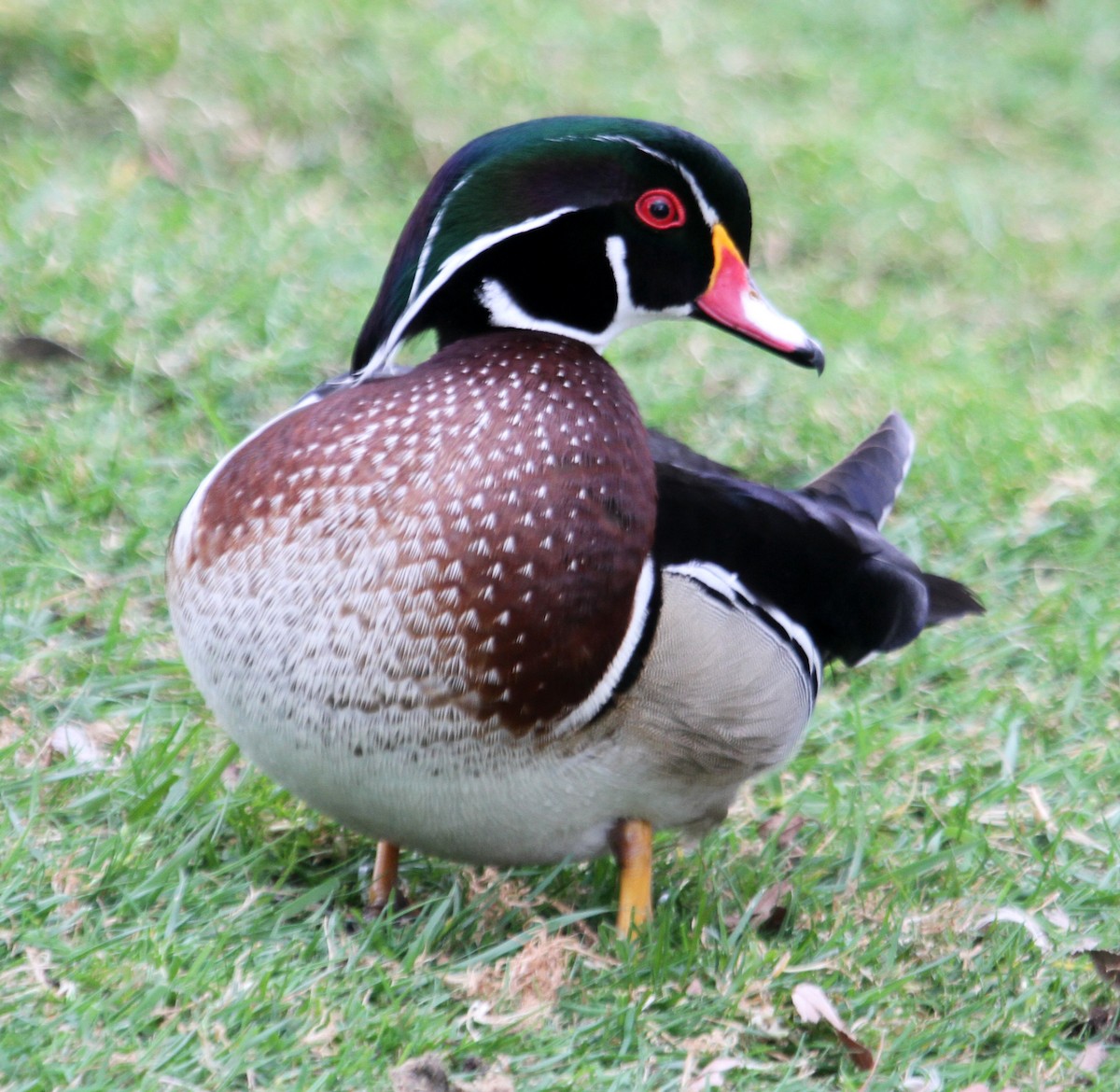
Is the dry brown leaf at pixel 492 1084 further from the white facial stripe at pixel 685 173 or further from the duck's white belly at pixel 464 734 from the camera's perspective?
the white facial stripe at pixel 685 173

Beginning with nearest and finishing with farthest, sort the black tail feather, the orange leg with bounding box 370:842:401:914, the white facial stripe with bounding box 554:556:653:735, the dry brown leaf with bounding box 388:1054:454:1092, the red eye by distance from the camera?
1. the dry brown leaf with bounding box 388:1054:454:1092
2. the white facial stripe with bounding box 554:556:653:735
3. the red eye
4. the orange leg with bounding box 370:842:401:914
5. the black tail feather

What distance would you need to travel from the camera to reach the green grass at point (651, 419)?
200 centimetres

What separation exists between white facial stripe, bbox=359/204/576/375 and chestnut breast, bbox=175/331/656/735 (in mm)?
81

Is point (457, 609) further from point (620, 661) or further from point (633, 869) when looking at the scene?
point (633, 869)

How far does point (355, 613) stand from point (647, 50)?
4.29 metres

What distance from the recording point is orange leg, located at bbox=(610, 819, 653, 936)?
214cm

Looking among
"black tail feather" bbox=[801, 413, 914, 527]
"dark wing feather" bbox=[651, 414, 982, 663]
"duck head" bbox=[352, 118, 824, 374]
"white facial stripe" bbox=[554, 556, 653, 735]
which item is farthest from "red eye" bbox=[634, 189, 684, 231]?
"black tail feather" bbox=[801, 413, 914, 527]

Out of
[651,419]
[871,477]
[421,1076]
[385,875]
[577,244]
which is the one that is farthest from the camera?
[651,419]

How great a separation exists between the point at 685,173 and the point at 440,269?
1.05 ft

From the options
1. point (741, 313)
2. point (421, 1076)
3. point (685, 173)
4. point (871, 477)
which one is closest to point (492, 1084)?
point (421, 1076)

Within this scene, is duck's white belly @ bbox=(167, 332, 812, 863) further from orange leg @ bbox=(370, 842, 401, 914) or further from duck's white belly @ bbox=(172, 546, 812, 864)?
orange leg @ bbox=(370, 842, 401, 914)

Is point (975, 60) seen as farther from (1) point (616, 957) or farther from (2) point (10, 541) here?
(1) point (616, 957)

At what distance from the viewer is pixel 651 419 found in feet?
12.3

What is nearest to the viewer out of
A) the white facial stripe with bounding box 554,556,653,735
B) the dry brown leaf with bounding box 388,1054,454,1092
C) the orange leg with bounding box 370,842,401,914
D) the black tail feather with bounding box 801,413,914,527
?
the dry brown leaf with bounding box 388,1054,454,1092
